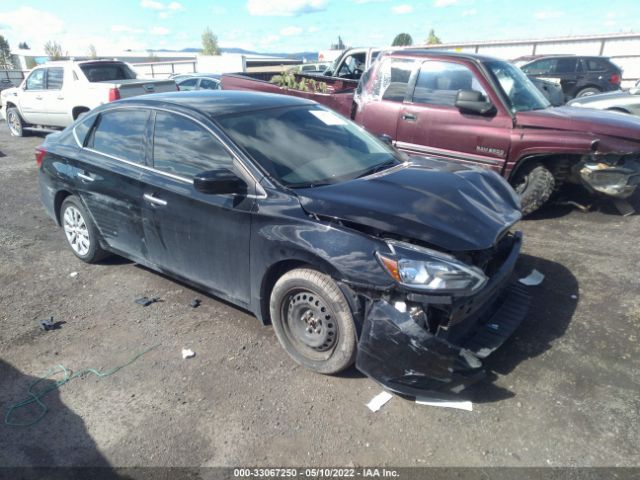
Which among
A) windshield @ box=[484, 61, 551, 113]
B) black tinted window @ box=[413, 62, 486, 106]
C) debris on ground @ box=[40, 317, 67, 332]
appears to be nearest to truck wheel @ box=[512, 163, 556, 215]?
windshield @ box=[484, 61, 551, 113]

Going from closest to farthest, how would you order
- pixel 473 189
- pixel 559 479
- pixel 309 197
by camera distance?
pixel 559 479
pixel 309 197
pixel 473 189

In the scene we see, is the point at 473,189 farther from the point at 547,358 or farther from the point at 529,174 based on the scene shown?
the point at 529,174

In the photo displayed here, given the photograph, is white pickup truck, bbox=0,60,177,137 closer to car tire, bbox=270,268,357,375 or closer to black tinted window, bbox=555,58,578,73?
car tire, bbox=270,268,357,375

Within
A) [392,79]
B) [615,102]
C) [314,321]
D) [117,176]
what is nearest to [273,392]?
[314,321]

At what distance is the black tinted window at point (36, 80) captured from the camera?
1152 cm

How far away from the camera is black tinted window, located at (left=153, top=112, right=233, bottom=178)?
348cm

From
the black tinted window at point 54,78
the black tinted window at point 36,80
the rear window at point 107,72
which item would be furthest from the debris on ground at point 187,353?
the black tinted window at point 36,80

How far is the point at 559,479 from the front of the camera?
2355 millimetres

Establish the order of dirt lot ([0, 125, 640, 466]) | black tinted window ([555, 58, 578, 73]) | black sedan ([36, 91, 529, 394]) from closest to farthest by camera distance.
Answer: dirt lot ([0, 125, 640, 466]) < black sedan ([36, 91, 529, 394]) < black tinted window ([555, 58, 578, 73])

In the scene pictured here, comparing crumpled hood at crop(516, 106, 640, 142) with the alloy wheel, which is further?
crumpled hood at crop(516, 106, 640, 142)

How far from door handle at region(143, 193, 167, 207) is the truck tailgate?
22.7 feet

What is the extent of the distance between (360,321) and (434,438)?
2.54 ft

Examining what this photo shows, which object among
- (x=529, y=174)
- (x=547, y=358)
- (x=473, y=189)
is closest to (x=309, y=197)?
(x=473, y=189)

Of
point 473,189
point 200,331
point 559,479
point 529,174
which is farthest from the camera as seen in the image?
point 529,174
